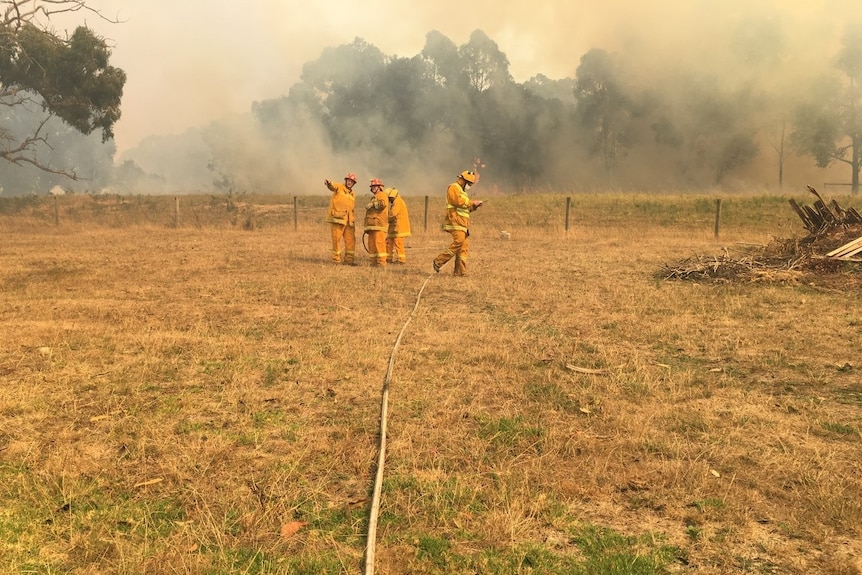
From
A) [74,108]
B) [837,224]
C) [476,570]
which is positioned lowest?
[476,570]

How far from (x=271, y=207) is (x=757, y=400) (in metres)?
24.4

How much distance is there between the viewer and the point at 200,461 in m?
3.42

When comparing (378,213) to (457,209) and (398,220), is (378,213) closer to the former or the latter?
(398,220)

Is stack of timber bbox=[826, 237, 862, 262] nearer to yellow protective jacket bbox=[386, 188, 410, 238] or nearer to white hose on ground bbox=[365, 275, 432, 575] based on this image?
yellow protective jacket bbox=[386, 188, 410, 238]

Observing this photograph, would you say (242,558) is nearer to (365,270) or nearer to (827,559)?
(827,559)

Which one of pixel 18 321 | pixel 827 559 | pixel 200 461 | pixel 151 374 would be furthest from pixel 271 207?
pixel 827 559

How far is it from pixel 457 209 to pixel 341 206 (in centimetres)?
274

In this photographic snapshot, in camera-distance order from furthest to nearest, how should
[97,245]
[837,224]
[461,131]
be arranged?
[461,131], [97,245], [837,224]

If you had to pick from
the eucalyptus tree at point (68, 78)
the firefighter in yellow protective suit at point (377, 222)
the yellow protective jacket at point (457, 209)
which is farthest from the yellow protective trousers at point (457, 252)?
the eucalyptus tree at point (68, 78)

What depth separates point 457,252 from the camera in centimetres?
1077

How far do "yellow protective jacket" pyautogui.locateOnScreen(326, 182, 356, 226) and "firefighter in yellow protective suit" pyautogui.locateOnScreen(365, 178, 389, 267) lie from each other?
1.22ft

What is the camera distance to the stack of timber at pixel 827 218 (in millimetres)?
11273

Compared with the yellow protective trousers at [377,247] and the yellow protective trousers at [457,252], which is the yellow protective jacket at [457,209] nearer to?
the yellow protective trousers at [457,252]

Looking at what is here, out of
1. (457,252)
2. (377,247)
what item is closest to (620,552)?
(457,252)
